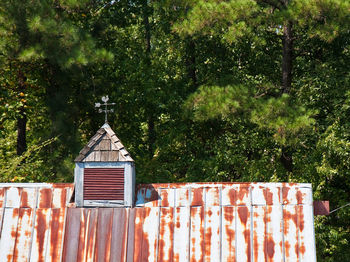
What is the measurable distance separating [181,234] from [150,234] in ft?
1.68

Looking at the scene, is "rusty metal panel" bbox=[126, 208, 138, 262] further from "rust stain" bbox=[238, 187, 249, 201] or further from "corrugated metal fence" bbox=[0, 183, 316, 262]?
"rust stain" bbox=[238, 187, 249, 201]

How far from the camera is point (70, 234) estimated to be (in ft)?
28.1

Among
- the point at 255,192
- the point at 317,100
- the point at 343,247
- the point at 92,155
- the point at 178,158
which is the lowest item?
the point at 343,247

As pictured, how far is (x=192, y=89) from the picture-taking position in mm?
18375

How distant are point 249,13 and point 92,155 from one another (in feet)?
23.3

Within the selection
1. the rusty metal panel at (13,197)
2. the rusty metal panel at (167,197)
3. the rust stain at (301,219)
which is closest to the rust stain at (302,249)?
the rust stain at (301,219)

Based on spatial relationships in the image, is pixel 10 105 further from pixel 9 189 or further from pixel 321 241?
pixel 321 241

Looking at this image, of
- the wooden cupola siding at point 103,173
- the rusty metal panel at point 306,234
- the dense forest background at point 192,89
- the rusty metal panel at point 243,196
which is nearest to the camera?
the rusty metal panel at point 306,234

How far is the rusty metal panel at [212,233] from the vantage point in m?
8.29

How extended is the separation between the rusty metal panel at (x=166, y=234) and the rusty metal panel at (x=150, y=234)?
7 centimetres

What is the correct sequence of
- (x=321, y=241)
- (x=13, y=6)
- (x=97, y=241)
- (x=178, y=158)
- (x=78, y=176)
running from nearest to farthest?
1. (x=97, y=241)
2. (x=78, y=176)
3. (x=321, y=241)
4. (x=13, y=6)
5. (x=178, y=158)

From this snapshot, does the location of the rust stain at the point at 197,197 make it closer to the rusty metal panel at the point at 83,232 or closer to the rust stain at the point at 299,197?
the rust stain at the point at 299,197

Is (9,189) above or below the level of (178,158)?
below

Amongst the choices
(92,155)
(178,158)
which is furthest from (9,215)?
(178,158)
